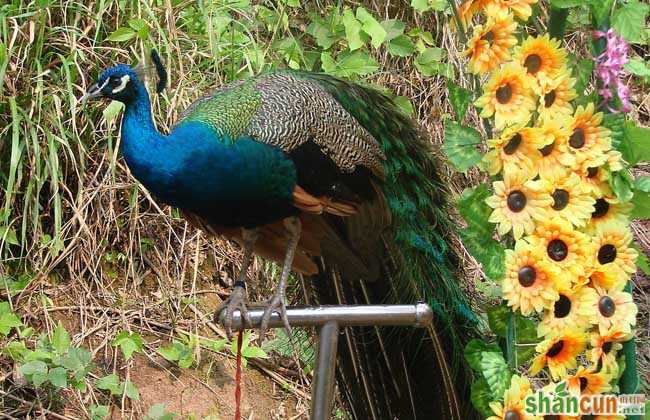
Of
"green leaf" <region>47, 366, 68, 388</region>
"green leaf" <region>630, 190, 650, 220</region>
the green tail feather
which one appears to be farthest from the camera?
"green leaf" <region>47, 366, 68, 388</region>

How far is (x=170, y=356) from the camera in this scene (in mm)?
Answer: 3072

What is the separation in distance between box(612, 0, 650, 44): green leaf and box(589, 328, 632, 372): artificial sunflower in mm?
461

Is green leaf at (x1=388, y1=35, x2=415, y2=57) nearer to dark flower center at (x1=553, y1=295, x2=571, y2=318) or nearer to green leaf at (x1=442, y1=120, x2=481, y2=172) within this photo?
green leaf at (x1=442, y1=120, x2=481, y2=172)

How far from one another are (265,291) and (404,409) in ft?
3.30

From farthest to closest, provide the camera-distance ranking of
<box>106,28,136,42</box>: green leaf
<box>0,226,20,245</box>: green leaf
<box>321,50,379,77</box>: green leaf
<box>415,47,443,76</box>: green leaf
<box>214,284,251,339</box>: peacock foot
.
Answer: <box>415,47,443,76</box>: green leaf
<box>321,50,379,77</box>: green leaf
<box>106,28,136,42</box>: green leaf
<box>0,226,20,245</box>: green leaf
<box>214,284,251,339</box>: peacock foot

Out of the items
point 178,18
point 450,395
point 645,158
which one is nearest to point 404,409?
point 450,395

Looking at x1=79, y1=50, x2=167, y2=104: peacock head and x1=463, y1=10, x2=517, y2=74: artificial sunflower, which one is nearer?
x1=463, y1=10, x2=517, y2=74: artificial sunflower

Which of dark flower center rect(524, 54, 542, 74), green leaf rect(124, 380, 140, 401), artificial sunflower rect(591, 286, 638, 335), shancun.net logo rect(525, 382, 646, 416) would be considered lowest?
green leaf rect(124, 380, 140, 401)

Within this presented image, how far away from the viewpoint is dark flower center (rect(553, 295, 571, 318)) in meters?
1.57

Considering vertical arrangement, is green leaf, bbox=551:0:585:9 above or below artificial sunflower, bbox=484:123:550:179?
above

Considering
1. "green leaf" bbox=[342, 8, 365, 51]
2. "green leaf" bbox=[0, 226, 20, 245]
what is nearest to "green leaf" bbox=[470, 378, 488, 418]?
"green leaf" bbox=[0, 226, 20, 245]

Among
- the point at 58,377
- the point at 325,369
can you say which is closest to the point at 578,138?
the point at 325,369

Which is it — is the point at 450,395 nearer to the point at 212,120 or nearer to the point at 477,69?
the point at 212,120

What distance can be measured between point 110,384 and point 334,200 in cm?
98
